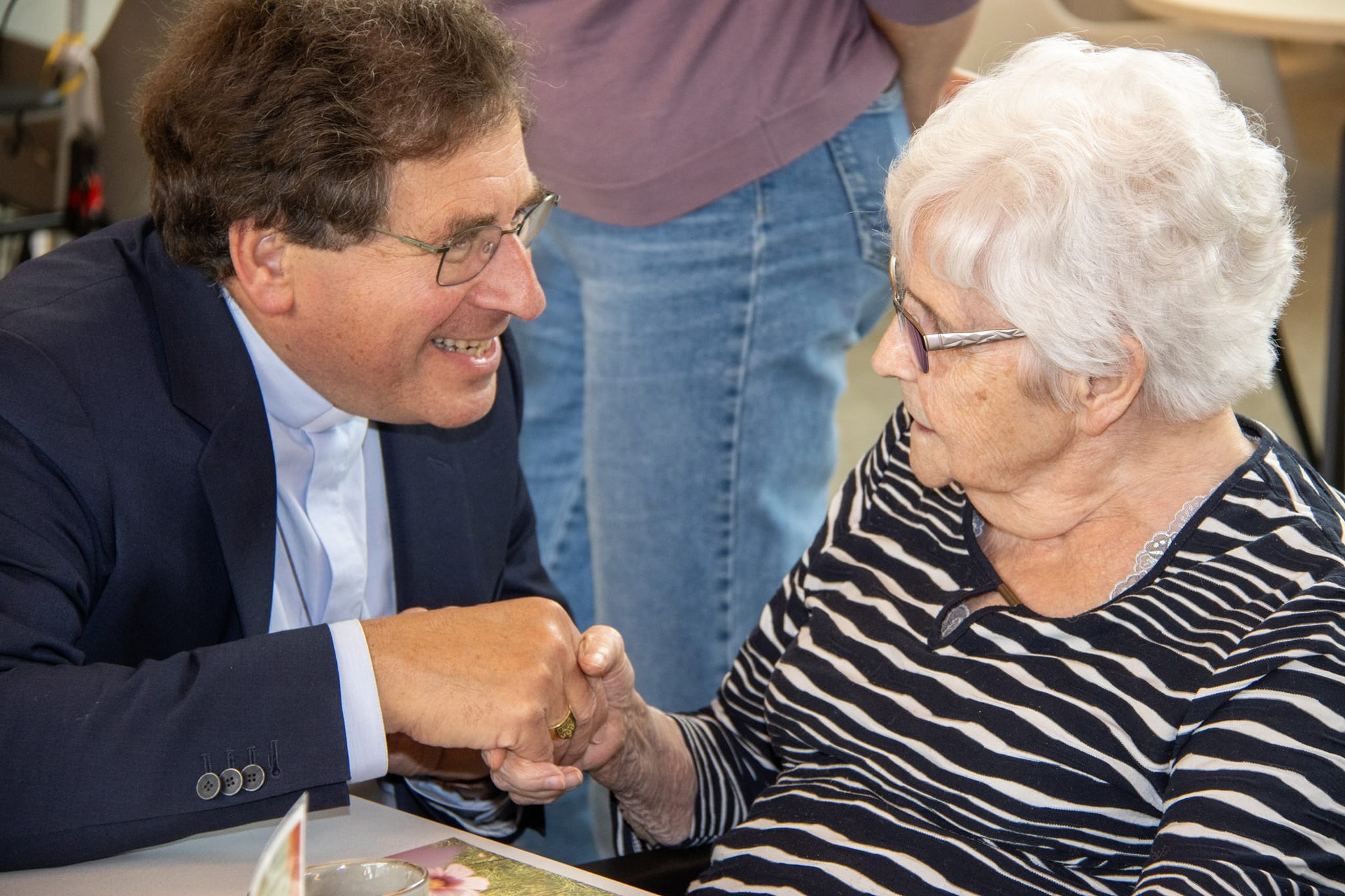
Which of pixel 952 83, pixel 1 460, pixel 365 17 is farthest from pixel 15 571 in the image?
pixel 952 83

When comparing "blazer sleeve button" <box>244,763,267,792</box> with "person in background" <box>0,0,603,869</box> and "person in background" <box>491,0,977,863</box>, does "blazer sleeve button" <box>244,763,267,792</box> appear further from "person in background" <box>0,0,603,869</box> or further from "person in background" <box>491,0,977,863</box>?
"person in background" <box>491,0,977,863</box>

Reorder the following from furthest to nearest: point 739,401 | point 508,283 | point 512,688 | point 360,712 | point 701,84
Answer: point 739,401 → point 701,84 → point 508,283 → point 512,688 → point 360,712

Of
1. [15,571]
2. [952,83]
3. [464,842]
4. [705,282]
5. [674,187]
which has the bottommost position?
[464,842]

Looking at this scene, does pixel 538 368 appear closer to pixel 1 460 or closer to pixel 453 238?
pixel 453 238

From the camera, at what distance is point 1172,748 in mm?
1385

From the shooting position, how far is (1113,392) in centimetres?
147

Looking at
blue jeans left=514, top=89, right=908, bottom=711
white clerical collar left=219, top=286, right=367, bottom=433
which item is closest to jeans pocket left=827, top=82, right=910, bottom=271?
blue jeans left=514, top=89, right=908, bottom=711

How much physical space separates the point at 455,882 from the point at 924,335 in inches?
28.6

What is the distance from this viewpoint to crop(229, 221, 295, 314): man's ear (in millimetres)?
1559

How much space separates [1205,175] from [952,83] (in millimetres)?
812

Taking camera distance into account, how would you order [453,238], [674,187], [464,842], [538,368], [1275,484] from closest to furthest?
[464,842] → [1275,484] → [453,238] → [674,187] → [538,368]

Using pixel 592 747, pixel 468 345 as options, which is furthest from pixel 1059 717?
pixel 468 345

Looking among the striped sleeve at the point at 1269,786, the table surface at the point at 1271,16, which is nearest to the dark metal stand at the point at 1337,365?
the table surface at the point at 1271,16

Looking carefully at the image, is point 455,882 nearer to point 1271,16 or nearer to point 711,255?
point 711,255
